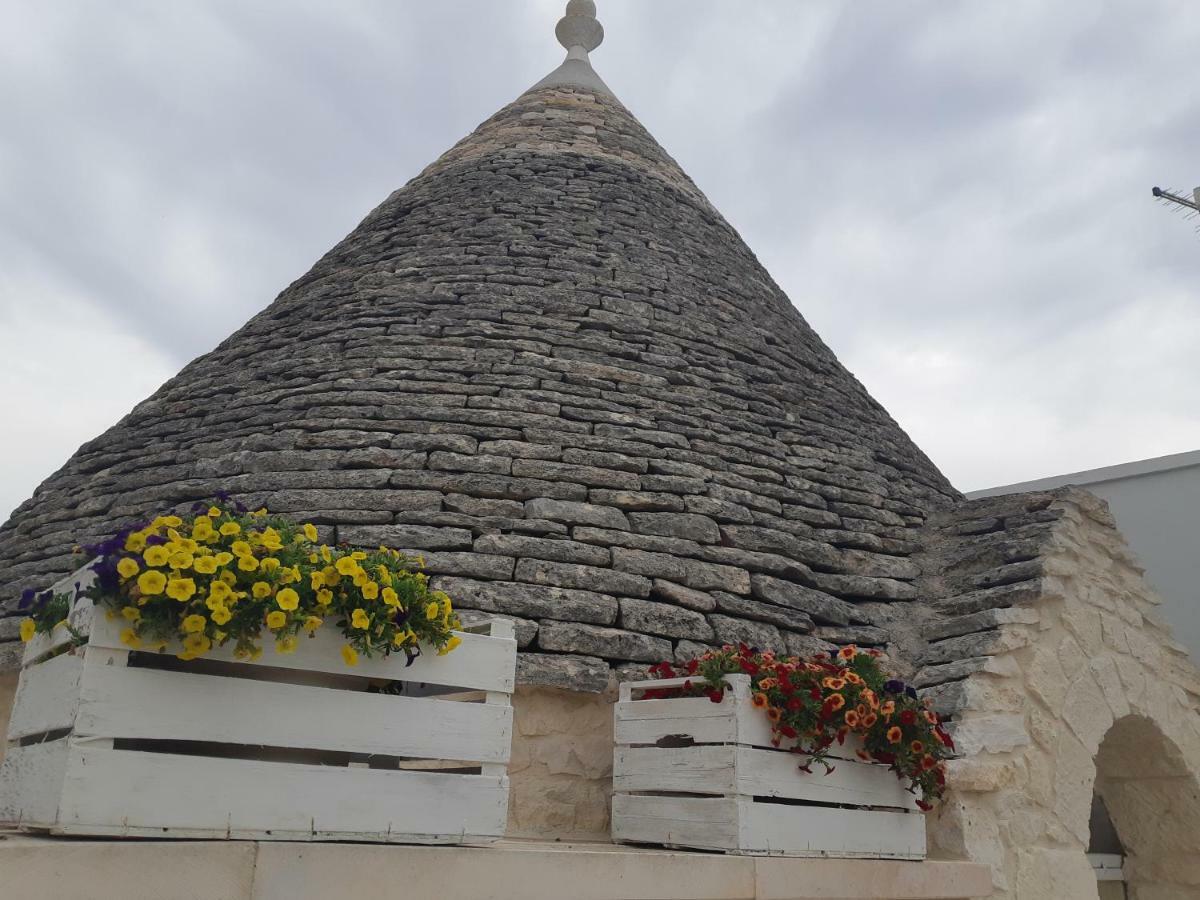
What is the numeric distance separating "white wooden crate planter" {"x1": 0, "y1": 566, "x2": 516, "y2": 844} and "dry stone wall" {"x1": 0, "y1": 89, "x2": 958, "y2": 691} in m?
1.02

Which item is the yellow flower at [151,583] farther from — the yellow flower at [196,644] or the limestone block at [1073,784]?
the limestone block at [1073,784]

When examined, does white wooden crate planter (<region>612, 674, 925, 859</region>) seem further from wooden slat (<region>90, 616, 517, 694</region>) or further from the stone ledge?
wooden slat (<region>90, 616, 517, 694</region>)

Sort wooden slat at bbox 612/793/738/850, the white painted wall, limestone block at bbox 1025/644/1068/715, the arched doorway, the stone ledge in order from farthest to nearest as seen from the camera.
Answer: the white painted wall, the arched doorway, limestone block at bbox 1025/644/1068/715, wooden slat at bbox 612/793/738/850, the stone ledge

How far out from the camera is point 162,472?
506 centimetres

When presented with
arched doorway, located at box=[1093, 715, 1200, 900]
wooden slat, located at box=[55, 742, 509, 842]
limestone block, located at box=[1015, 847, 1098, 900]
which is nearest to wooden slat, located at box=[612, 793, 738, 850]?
wooden slat, located at box=[55, 742, 509, 842]

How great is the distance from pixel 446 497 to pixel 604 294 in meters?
2.11

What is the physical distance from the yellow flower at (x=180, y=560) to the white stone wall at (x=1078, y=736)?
2977mm

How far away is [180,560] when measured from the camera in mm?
2357

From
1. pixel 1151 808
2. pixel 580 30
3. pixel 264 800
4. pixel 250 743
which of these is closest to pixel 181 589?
pixel 250 743

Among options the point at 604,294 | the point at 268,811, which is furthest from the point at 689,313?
the point at 268,811

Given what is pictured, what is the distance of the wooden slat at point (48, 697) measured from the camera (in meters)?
2.35

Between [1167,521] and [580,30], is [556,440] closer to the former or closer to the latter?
[580,30]

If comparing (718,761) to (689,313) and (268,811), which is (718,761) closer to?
(268,811)

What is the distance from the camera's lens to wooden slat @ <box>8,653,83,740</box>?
2348 mm
